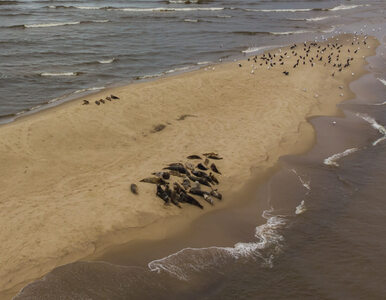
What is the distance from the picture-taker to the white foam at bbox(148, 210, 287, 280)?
9.48 metres

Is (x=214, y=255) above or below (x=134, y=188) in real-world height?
below

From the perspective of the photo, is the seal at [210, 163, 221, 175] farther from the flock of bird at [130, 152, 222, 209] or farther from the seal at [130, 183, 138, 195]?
the seal at [130, 183, 138, 195]

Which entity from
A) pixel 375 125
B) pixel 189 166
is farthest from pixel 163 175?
pixel 375 125

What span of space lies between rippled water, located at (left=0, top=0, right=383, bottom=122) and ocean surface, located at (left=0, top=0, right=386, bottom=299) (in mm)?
163

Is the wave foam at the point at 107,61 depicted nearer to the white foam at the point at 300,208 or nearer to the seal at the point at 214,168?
the seal at the point at 214,168

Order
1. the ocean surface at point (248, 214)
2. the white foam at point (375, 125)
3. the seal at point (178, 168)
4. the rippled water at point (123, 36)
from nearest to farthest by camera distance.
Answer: the ocean surface at point (248, 214)
the seal at point (178, 168)
the white foam at point (375, 125)
the rippled water at point (123, 36)

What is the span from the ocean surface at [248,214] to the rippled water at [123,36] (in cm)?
16

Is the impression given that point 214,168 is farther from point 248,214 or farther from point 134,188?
point 134,188

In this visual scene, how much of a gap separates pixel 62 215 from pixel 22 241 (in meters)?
1.27

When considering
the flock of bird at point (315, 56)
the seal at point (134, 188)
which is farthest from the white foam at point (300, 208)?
the flock of bird at point (315, 56)

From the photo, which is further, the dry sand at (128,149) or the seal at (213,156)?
the seal at (213,156)

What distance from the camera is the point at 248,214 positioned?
1178 cm

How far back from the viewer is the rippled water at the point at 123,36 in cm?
2281

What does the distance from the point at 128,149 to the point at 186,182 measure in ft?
11.8
